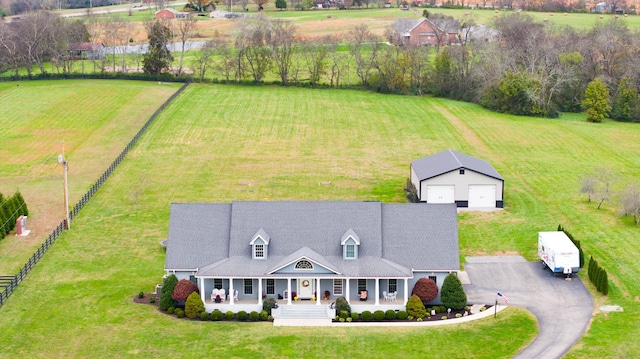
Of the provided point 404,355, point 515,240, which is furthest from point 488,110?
point 404,355

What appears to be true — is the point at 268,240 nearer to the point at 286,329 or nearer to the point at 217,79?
the point at 286,329

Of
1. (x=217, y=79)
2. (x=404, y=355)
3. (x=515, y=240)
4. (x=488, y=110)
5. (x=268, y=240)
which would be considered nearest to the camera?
(x=404, y=355)

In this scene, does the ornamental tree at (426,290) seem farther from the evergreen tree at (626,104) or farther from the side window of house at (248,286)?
the evergreen tree at (626,104)

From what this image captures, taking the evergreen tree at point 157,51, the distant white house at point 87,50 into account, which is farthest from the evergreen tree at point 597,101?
the distant white house at point 87,50

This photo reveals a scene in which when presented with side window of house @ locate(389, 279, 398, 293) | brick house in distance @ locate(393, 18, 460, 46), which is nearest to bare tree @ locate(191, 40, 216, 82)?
brick house in distance @ locate(393, 18, 460, 46)

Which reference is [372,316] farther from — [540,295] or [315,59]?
[315,59]

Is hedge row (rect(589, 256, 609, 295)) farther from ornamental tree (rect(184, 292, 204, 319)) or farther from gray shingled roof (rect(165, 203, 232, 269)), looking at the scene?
ornamental tree (rect(184, 292, 204, 319))

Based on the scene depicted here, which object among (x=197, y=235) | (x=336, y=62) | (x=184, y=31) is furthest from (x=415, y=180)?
(x=184, y=31)
